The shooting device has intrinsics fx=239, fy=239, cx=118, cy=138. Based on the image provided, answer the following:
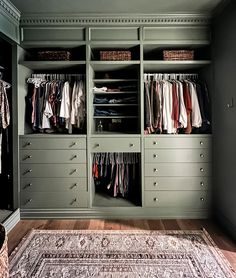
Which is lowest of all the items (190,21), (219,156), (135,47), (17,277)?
(17,277)

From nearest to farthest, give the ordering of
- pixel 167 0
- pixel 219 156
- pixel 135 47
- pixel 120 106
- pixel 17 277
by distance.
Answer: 1. pixel 17 277
2. pixel 167 0
3. pixel 219 156
4. pixel 135 47
5. pixel 120 106

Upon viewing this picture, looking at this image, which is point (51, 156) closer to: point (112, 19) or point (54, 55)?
point (54, 55)

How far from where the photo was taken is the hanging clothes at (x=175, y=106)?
2.89 metres

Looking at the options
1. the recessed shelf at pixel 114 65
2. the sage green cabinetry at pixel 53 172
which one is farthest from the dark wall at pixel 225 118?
the sage green cabinetry at pixel 53 172

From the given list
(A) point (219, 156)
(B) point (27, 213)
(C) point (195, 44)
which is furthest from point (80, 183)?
(C) point (195, 44)

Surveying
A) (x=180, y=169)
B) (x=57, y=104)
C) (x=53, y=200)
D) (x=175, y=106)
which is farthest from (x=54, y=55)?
(x=180, y=169)

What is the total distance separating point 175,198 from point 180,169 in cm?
36

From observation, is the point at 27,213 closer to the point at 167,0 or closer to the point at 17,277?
the point at 17,277

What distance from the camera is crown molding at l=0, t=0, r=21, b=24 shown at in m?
2.47

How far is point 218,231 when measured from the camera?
261 cm

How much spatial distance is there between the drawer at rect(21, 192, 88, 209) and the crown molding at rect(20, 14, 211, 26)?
6.73 ft

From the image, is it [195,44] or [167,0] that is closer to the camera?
[167,0]

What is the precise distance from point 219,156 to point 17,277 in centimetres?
233

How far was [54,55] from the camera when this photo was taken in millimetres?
2910
